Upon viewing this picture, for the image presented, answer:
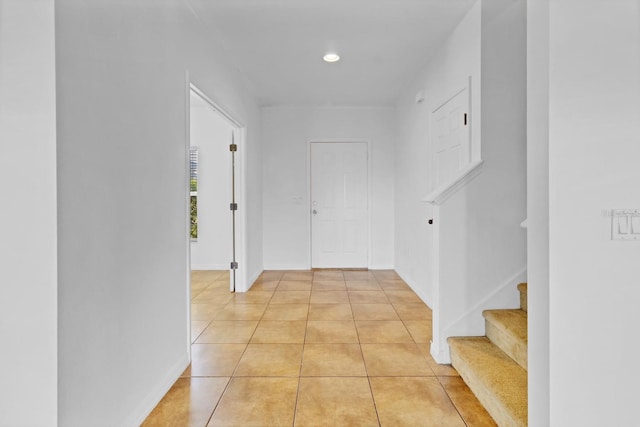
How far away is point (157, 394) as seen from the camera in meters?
1.91

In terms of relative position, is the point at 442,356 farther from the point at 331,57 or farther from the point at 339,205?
the point at 339,205

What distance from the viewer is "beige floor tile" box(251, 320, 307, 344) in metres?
2.74

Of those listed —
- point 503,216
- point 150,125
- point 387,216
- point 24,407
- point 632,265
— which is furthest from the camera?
point 387,216

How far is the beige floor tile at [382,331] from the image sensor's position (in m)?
2.73

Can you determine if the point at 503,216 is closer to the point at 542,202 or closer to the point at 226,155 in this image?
the point at 542,202

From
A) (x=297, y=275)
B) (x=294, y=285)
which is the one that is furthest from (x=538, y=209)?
(x=297, y=275)

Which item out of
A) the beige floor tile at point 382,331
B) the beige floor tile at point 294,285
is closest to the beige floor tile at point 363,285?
the beige floor tile at point 294,285

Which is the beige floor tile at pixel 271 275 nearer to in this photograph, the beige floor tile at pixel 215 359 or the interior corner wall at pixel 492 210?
the beige floor tile at pixel 215 359

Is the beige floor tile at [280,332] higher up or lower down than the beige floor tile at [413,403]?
higher up

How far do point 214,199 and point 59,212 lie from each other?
4417 millimetres

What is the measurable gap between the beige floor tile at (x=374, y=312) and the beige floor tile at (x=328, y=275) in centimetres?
121

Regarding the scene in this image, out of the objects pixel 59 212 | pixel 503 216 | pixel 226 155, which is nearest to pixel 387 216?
pixel 226 155

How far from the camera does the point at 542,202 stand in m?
1.25

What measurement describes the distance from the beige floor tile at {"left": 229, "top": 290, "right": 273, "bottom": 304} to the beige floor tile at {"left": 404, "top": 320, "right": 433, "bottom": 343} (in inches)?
58.8
